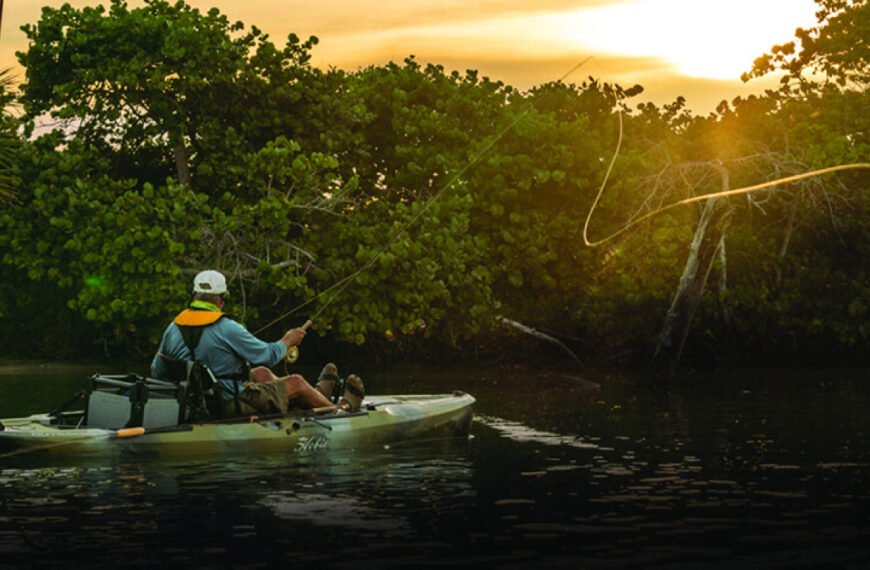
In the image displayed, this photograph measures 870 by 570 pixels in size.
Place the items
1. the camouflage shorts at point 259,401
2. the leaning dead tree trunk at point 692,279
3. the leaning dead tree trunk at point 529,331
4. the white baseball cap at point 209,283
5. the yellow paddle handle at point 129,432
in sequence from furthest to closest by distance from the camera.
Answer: the leaning dead tree trunk at point 529,331 → the leaning dead tree trunk at point 692,279 → the camouflage shorts at point 259,401 → the white baseball cap at point 209,283 → the yellow paddle handle at point 129,432

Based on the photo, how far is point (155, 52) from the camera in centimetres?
3503

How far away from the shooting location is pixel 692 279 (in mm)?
32781

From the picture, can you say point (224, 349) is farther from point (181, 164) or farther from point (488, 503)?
point (181, 164)

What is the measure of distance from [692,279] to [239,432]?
18012mm

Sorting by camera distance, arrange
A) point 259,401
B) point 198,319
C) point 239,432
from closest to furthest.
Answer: point 198,319, point 239,432, point 259,401

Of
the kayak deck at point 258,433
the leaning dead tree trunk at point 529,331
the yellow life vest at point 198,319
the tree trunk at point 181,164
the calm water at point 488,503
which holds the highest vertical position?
the tree trunk at point 181,164

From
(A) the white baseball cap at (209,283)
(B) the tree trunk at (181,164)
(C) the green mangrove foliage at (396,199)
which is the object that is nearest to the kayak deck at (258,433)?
(A) the white baseball cap at (209,283)

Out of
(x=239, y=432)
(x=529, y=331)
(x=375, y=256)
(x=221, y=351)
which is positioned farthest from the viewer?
(x=529, y=331)

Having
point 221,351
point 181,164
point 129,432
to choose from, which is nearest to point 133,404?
point 129,432

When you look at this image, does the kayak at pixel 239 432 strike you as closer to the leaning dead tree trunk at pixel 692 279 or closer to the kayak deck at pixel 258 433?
the kayak deck at pixel 258 433

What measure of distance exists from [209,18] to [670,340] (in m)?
12.7

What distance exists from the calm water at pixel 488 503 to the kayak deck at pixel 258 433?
18 centimetres

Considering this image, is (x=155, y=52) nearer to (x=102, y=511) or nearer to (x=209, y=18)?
(x=209, y=18)

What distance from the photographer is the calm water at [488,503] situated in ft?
36.9
